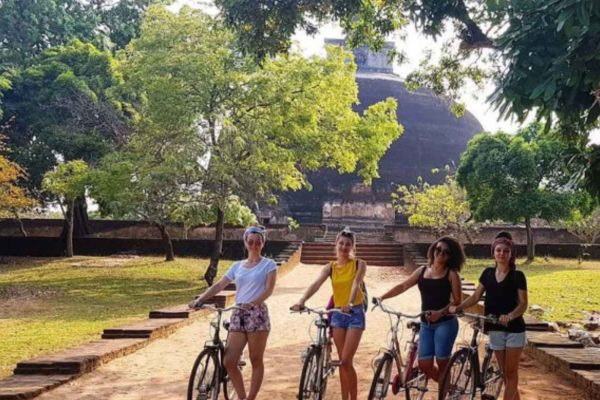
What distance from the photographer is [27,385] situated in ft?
19.4

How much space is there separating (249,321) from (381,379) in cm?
101

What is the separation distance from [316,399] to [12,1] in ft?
90.2

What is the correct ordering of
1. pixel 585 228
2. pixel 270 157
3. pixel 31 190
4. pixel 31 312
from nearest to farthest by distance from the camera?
pixel 31 312 → pixel 270 157 → pixel 31 190 → pixel 585 228

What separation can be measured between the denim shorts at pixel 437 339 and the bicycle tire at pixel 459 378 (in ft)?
0.35

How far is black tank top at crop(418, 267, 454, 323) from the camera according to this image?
5.00 metres

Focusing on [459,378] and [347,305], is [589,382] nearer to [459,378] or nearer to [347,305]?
[459,378]

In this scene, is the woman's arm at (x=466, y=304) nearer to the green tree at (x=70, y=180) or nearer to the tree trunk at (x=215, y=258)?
the tree trunk at (x=215, y=258)

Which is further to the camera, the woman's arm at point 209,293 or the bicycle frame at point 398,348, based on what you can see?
the woman's arm at point 209,293

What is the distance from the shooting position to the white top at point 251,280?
4973 mm

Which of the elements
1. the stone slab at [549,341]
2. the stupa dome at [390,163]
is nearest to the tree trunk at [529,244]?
the stupa dome at [390,163]

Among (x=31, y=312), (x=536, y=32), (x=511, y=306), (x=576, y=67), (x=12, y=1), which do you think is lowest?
(x=31, y=312)

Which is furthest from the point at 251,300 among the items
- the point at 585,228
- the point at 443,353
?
the point at 585,228

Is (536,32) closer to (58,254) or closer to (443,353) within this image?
(443,353)

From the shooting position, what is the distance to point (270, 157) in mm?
15523
